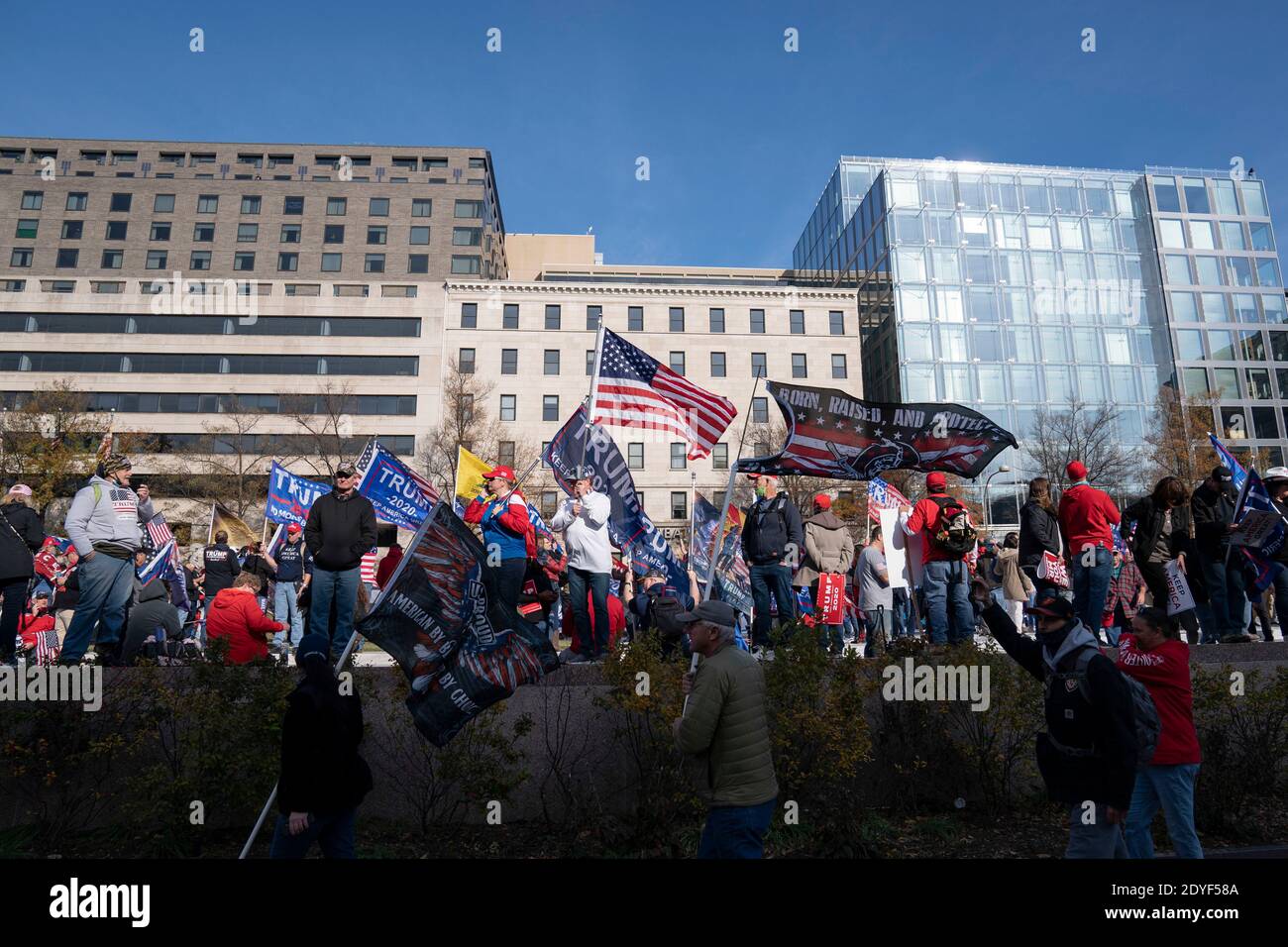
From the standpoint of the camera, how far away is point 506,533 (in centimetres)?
837

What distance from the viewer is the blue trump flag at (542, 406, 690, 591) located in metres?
9.34

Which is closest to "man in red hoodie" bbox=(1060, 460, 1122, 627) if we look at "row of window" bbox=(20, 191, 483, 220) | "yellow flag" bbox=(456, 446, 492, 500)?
"yellow flag" bbox=(456, 446, 492, 500)

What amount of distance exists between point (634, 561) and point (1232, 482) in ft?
24.5

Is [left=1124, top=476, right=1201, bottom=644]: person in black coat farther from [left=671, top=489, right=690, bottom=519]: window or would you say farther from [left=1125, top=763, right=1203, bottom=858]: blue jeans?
[left=671, top=489, right=690, bottom=519]: window

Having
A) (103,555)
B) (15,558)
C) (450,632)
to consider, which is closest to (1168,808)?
(450,632)

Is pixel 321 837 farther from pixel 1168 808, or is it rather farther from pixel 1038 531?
pixel 1038 531

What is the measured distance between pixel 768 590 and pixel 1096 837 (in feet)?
16.7

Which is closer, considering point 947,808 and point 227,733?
point 227,733

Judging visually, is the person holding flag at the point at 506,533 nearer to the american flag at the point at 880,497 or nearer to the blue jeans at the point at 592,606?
the blue jeans at the point at 592,606

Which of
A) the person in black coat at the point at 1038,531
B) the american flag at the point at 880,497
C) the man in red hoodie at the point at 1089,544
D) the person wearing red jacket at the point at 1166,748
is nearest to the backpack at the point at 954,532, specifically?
the person in black coat at the point at 1038,531

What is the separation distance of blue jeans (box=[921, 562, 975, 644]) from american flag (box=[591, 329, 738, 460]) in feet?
9.54
